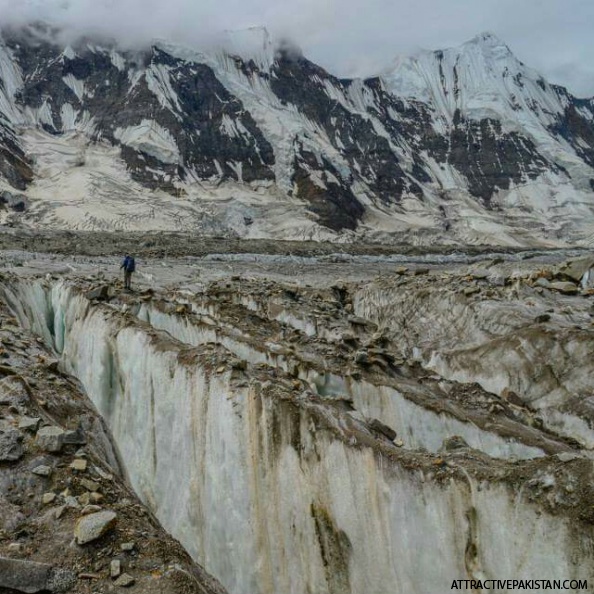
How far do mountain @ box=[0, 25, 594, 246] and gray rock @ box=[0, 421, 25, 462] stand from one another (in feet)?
206

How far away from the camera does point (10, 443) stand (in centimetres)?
684

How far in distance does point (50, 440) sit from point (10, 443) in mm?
444

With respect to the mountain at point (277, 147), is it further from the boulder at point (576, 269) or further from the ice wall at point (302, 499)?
the ice wall at point (302, 499)

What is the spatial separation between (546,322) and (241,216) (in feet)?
214

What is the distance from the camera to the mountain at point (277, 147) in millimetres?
78125

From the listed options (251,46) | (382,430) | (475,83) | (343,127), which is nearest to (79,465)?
(382,430)

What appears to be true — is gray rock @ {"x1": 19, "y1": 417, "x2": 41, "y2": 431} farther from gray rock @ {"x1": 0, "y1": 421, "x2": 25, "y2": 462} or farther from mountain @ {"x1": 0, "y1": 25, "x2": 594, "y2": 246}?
mountain @ {"x1": 0, "y1": 25, "x2": 594, "y2": 246}

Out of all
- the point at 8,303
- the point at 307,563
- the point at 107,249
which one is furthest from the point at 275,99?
the point at 307,563

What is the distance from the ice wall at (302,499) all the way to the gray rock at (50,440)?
2832mm

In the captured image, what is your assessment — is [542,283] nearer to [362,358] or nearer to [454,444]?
[362,358]

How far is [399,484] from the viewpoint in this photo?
7520 millimetres

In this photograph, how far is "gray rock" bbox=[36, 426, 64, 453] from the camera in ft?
22.6

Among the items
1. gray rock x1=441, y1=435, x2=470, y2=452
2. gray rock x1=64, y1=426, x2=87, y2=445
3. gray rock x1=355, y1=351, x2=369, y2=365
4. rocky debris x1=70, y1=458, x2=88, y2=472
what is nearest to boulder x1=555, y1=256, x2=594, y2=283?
gray rock x1=355, y1=351, x2=369, y2=365

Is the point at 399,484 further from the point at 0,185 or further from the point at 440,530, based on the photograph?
the point at 0,185
